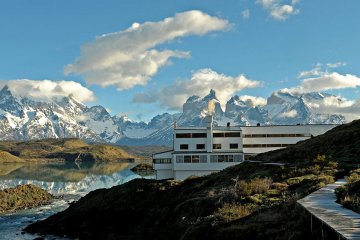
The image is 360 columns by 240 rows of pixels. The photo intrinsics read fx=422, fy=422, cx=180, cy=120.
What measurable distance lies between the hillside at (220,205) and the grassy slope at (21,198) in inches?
1032

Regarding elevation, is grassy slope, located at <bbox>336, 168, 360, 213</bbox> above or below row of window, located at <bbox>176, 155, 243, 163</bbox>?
below

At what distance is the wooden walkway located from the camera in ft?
46.6

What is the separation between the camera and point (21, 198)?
99.9 metres

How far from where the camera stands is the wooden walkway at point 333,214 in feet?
46.6

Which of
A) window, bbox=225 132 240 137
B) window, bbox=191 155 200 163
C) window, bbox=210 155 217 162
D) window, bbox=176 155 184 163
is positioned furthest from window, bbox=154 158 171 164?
window, bbox=225 132 240 137

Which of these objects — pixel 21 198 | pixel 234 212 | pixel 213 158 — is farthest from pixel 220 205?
pixel 21 198

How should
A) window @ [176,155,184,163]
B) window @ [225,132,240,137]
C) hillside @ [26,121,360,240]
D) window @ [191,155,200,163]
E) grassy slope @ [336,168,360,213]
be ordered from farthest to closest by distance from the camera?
window @ [225,132,240,137], window @ [191,155,200,163], window @ [176,155,184,163], hillside @ [26,121,360,240], grassy slope @ [336,168,360,213]

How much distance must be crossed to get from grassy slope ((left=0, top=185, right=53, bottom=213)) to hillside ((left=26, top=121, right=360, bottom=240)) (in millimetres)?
26218

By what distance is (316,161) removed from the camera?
43406 mm

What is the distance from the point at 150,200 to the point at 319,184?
3391 cm

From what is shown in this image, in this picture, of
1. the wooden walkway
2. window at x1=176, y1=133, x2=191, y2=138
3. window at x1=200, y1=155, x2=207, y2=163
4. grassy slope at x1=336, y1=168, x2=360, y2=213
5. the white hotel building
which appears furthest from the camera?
window at x1=176, y1=133, x2=191, y2=138

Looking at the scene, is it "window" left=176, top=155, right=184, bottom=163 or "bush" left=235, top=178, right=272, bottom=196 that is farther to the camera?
"window" left=176, top=155, right=184, bottom=163

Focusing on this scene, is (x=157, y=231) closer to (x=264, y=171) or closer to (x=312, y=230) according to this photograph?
(x=264, y=171)

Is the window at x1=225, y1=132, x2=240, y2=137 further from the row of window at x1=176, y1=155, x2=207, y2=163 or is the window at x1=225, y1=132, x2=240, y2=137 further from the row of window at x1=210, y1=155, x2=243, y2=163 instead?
the row of window at x1=176, y1=155, x2=207, y2=163
